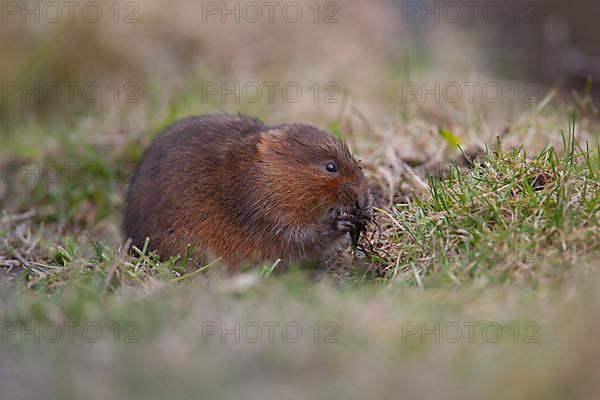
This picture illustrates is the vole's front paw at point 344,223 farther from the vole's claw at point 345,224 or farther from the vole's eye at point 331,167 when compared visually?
the vole's eye at point 331,167

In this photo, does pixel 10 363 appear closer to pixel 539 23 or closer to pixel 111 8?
pixel 111 8

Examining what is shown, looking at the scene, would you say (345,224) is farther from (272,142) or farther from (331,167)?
(272,142)

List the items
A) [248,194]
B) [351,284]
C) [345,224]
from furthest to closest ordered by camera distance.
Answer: [248,194] < [345,224] < [351,284]

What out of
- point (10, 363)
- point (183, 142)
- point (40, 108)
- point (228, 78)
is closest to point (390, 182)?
point (183, 142)

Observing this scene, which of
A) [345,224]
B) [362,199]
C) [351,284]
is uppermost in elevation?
[362,199]

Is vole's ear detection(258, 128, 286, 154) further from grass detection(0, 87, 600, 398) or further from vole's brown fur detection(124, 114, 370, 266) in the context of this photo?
grass detection(0, 87, 600, 398)

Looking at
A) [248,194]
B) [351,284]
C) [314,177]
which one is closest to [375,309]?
[351,284]

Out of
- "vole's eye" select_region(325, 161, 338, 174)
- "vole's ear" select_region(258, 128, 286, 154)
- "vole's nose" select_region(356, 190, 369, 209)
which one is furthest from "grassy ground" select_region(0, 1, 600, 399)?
"vole's ear" select_region(258, 128, 286, 154)
